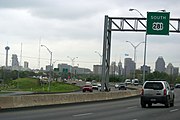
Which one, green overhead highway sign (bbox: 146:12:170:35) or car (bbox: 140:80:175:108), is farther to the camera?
green overhead highway sign (bbox: 146:12:170:35)

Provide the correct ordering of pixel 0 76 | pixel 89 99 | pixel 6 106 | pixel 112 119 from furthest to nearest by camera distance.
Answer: pixel 0 76
pixel 89 99
pixel 6 106
pixel 112 119

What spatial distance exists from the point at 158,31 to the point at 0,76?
12004 cm

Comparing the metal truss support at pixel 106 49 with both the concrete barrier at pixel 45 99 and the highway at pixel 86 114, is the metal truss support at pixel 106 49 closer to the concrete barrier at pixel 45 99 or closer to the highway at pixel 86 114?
the concrete barrier at pixel 45 99

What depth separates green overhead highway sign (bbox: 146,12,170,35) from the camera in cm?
4341

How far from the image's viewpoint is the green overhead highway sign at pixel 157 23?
43.4 metres

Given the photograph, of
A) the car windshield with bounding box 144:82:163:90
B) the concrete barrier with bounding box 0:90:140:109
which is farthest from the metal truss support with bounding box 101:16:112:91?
the car windshield with bounding box 144:82:163:90

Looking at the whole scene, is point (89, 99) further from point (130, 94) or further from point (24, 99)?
point (130, 94)

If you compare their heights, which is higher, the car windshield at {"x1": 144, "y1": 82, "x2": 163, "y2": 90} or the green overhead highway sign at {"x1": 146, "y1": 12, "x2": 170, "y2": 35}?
the green overhead highway sign at {"x1": 146, "y1": 12, "x2": 170, "y2": 35}

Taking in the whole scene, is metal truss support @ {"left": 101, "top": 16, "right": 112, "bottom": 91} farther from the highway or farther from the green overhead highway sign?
the highway

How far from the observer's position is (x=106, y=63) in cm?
4469

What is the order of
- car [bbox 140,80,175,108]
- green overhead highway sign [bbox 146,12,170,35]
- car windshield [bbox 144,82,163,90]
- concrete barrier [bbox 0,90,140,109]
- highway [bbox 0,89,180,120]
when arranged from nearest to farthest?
highway [bbox 0,89,180,120], concrete barrier [bbox 0,90,140,109], car [bbox 140,80,175,108], car windshield [bbox 144,82,163,90], green overhead highway sign [bbox 146,12,170,35]

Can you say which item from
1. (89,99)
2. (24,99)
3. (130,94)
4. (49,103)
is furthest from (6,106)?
(130,94)

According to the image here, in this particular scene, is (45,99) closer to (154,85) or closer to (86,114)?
(154,85)

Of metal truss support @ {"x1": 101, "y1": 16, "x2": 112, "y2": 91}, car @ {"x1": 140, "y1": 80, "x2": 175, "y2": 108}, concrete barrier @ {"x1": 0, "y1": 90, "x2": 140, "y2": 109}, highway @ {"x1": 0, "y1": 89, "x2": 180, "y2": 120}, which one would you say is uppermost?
metal truss support @ {"x1": 101, "y1": 16, "x2": 112, "y2": 91}
